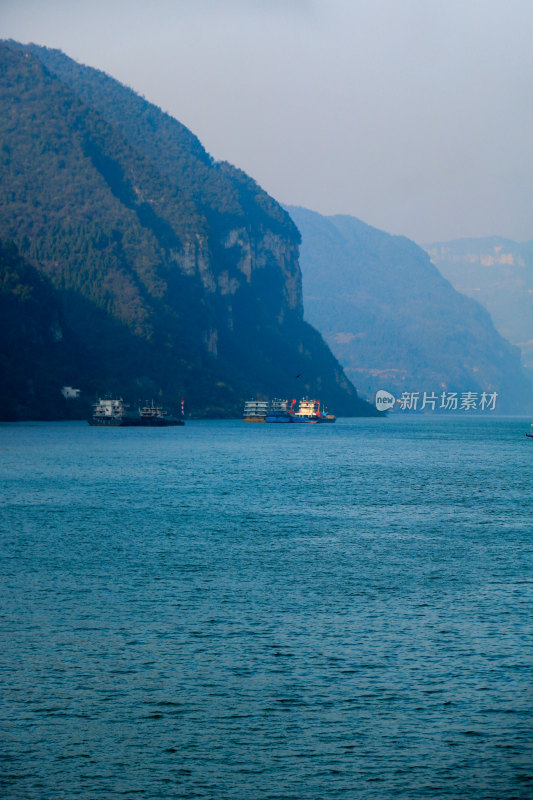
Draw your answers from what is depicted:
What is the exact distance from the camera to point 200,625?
1485 inches

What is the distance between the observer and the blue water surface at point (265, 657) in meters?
23.9

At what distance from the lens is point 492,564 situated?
52875mm

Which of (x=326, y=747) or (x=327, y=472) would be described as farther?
(x=327, y=472)

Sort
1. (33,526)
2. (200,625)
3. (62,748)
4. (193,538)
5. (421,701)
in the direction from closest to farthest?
(62,748) → (421,701) → (200,625) → (193,538) → (33,526)

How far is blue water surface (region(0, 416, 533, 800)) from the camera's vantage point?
23906mm

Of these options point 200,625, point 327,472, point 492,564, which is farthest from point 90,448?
point 200,625

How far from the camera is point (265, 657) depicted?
3309 centimetres

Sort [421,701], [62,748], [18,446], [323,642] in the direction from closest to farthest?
[62,748] → [421,701] → [323,642] → [18,446]

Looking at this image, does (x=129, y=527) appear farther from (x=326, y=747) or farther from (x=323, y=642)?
(x=326, y=747)

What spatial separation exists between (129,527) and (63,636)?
34522 millimetres

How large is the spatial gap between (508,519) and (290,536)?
19.9m

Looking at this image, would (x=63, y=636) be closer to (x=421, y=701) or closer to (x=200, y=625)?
(x=200, y=625)

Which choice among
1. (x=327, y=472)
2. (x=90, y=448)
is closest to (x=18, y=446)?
(x=90, y=448)

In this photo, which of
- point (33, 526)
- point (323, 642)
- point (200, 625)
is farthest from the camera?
point (33, 526)
